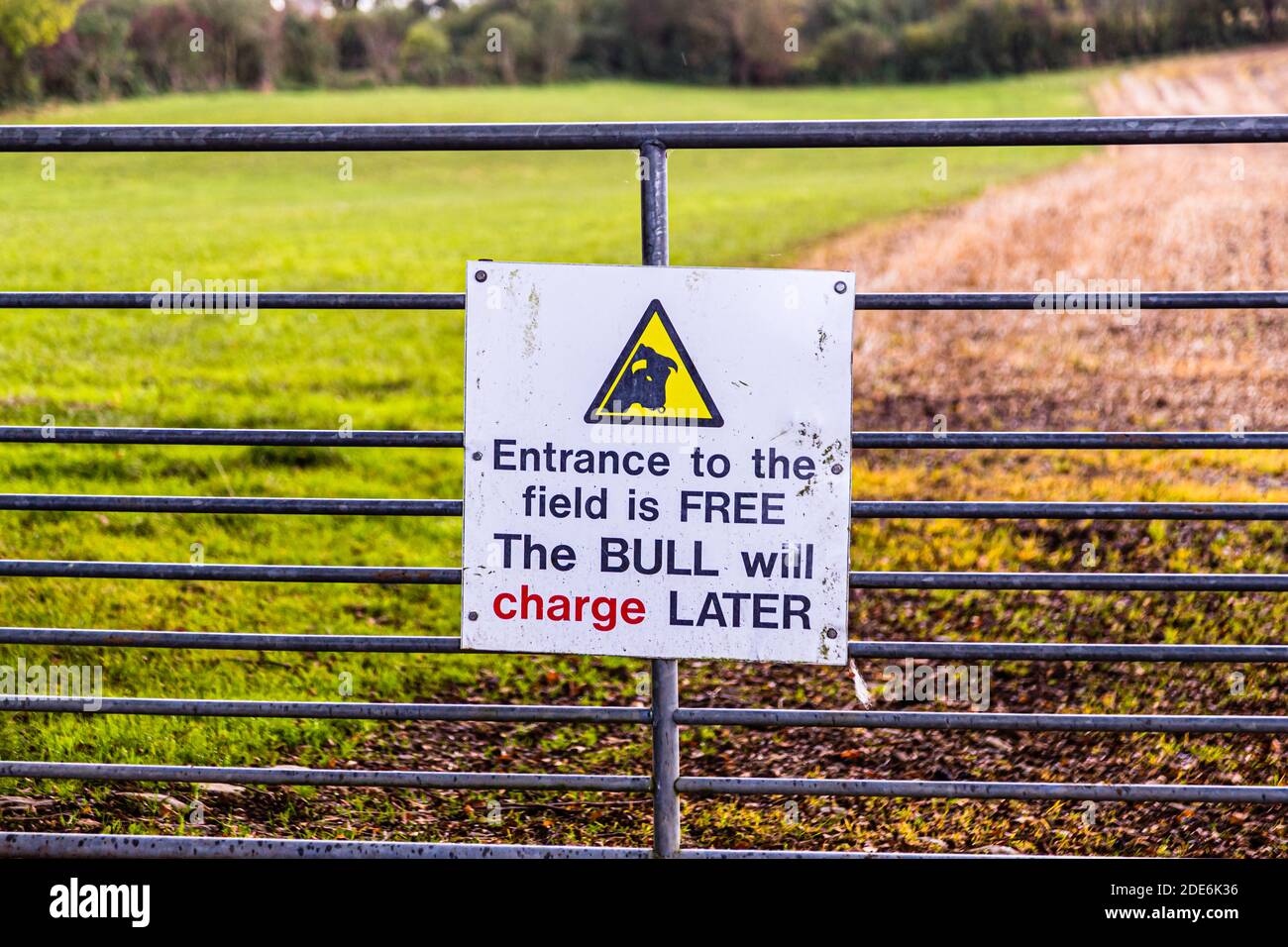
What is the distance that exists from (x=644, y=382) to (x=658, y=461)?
193 mm

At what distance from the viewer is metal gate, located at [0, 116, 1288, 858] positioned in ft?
9.65

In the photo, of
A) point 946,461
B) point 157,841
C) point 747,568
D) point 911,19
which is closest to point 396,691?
point 157,841

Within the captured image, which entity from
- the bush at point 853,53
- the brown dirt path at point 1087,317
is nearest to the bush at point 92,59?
the bush at point 853,53

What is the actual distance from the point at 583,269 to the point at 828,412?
2.24ft

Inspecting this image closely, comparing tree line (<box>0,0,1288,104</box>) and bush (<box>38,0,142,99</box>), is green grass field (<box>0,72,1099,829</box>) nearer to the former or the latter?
bush (<box>38,0,142,99</box>)

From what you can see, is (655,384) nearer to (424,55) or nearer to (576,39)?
(424,55)

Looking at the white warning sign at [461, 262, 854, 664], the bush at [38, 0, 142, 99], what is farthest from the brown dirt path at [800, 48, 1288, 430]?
the bush at [38, 0, 142, 99]

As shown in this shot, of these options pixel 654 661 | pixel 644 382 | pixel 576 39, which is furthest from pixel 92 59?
pixel 654 661

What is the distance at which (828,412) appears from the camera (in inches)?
116

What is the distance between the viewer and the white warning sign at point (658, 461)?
2951mm

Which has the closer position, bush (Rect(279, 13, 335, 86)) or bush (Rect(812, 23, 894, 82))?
bush (Rect(279, 13, 335, 86))

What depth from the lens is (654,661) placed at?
10.2 ft

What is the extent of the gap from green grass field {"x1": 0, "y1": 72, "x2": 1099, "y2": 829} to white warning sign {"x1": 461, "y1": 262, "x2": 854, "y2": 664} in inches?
62.3
